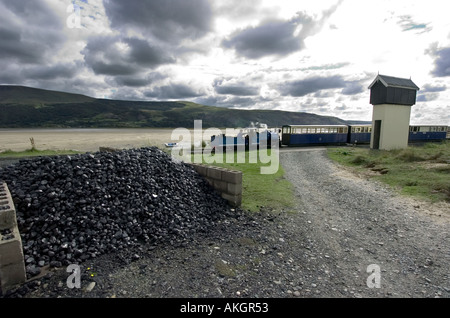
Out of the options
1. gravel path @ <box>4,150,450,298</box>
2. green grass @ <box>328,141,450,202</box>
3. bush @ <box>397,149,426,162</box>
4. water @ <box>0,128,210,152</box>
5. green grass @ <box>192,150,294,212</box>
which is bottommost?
water @ <box>0,128,210,152</box>

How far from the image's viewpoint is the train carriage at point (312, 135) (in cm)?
3203

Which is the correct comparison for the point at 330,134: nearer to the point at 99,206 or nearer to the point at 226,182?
the point at 226,182

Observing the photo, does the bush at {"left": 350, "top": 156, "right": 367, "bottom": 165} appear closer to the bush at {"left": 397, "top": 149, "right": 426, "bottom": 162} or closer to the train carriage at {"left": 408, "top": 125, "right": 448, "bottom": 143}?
the bush at {"left": 397, "top": 149, "right": 426, "bottom": 162}

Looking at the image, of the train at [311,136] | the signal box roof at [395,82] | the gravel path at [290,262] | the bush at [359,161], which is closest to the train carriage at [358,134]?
the train at [311,136]

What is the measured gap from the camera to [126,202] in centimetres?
663

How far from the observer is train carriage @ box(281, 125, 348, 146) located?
32031 millimetres

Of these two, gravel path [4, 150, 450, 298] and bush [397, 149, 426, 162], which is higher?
bush [397, 149, 426, 162]

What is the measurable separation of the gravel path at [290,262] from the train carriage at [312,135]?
23954mm

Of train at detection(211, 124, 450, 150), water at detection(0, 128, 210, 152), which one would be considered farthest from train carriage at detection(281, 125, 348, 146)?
water at detection(0, 128, 210, 152)

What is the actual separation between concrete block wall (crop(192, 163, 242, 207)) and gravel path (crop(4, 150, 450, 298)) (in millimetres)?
771

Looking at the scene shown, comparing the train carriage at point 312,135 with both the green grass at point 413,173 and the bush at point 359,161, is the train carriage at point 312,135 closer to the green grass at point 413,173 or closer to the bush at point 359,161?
the green grass at point 413,173

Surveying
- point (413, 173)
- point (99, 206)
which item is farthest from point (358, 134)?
point (99, 206)

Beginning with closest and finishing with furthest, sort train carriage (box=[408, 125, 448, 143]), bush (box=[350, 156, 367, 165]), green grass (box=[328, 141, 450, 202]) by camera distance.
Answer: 1. green grass (box=[328, 141, 450, 202])
2. bush (box=[350, 156, 367, 165])
3. train carriage (box=[408, 125, 448, 143])
